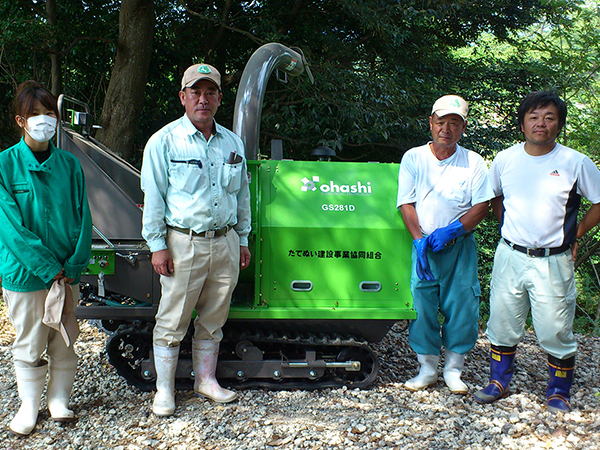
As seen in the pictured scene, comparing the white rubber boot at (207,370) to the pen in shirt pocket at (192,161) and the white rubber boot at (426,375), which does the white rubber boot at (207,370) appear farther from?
the white rubber boot at (426,375)

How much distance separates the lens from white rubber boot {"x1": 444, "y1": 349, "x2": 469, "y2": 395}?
3951mm

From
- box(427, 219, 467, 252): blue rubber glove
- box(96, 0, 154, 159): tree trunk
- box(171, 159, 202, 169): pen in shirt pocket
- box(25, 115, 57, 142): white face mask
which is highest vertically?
box(96, 0, 154, 159): tree trunk

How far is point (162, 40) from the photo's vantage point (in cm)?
888

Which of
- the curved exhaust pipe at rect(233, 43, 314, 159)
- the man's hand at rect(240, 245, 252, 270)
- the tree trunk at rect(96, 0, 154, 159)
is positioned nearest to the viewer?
the man's hand at rect(240, 245, 252, 270)

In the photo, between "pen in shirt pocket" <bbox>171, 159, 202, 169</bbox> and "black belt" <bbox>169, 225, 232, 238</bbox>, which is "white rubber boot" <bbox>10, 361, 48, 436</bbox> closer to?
"black belt" <bbox>169, 225, 232, 238</bbox>

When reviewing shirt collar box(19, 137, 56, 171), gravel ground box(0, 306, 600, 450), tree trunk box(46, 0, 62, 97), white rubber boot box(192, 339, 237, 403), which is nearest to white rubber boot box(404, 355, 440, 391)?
gravel ground box(0, 306, 600, 450)

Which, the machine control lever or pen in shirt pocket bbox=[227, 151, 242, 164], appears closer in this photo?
pen in shirt pocket bbox=[227, 151, 242, 164]

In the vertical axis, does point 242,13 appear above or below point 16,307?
above

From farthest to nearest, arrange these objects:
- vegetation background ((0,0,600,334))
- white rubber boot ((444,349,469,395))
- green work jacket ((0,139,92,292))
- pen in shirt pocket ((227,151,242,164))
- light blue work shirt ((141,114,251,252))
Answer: vegetation background ((0,0,600,334)) < white rubber boot ((444,349,469,395)) < pen in shirt pocket ((227,151,242,164)) < light blue work shirt ((141,114,251,252)) < green work jacket ((0,139,92,292))

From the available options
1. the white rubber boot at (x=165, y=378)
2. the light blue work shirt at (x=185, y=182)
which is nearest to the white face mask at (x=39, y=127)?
the light blue work shirt at (x=185, y=182)

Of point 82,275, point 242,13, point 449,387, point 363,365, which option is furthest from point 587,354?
point 242,13

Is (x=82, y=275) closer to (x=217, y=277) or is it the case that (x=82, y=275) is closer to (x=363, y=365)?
(x=217, y=277)

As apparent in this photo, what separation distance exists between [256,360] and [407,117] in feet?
18.3

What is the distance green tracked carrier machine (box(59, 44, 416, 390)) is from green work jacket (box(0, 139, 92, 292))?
0.41 metres
